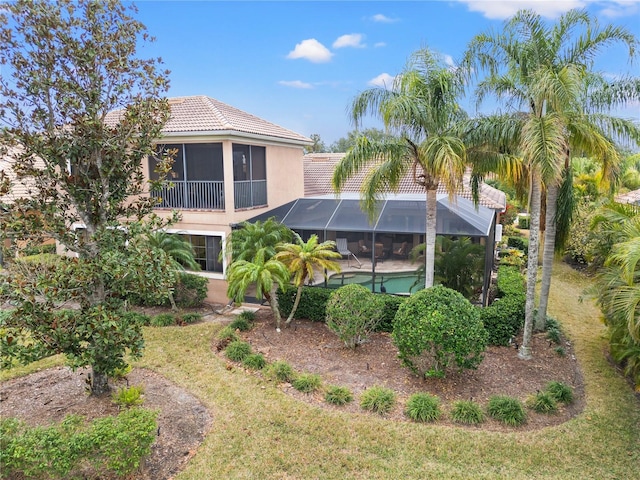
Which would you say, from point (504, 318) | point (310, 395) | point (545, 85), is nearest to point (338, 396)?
point (310, 395)

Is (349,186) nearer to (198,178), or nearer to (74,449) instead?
(198,178)

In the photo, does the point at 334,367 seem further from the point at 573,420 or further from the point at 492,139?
the point at 492,139

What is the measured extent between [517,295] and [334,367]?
A: 6.72 meters

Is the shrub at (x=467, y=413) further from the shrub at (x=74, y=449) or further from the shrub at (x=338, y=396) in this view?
the shrub at (x=74, y=449)

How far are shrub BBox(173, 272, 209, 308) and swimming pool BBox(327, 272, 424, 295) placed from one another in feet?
15.6

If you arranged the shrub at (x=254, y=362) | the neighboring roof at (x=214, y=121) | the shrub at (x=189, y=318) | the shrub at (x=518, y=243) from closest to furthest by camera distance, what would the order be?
the shrub at (x=254, y=362) < the shrub at (x=189, y=318) < the neighboring roof at (x=214, y=121) < the shrub at (x=518, y=243)

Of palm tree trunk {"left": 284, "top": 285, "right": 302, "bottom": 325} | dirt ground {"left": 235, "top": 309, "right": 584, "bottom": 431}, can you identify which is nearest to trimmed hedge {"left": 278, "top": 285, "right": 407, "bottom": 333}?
palm tree trunk {"left": 284, "top": 285, "right": 302, "bottom": 325}

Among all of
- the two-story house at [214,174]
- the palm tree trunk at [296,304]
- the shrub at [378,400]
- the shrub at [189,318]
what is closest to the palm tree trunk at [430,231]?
the palm tree trunk at [296,304]

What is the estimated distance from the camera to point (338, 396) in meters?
9.16

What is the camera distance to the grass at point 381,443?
22.9ft

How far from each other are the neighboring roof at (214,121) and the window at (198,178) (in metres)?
0.89

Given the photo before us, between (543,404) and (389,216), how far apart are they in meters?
8.78

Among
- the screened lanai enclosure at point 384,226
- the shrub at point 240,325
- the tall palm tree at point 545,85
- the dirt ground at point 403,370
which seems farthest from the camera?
the screened lanai enclosure at point 384,226

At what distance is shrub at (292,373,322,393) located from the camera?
963 centimetres
